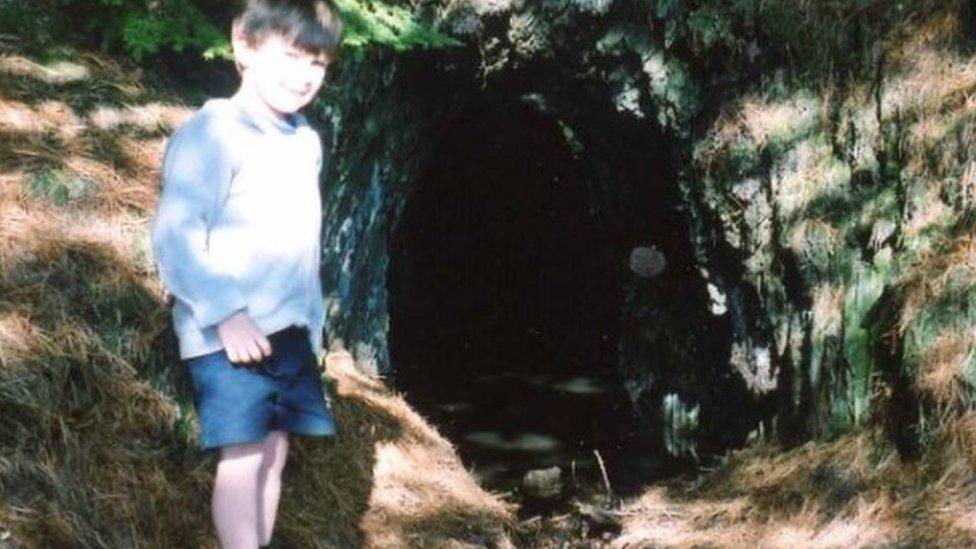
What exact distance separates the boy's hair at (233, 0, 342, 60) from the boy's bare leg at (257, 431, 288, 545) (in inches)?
48.5

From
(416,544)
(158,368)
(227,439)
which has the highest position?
(158,368)

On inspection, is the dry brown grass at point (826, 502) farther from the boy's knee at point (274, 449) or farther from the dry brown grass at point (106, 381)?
the boy's knee at point (274, 449)

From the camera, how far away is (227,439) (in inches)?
120

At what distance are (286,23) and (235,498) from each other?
4.73 feet

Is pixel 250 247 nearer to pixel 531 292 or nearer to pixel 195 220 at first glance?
pixel 195 220

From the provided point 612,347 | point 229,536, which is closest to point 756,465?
point 229,536

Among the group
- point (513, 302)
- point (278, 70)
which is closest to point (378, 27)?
point (278, 70)

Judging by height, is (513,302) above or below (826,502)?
above

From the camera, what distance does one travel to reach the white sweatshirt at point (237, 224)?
2.90m

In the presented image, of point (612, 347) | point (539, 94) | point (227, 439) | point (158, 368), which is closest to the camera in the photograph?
point (227, 439)

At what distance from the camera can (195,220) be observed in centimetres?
289

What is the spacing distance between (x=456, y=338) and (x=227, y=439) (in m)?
6.89

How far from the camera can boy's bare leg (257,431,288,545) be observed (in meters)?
3.37

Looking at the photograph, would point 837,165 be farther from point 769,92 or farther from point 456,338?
point 456,338
